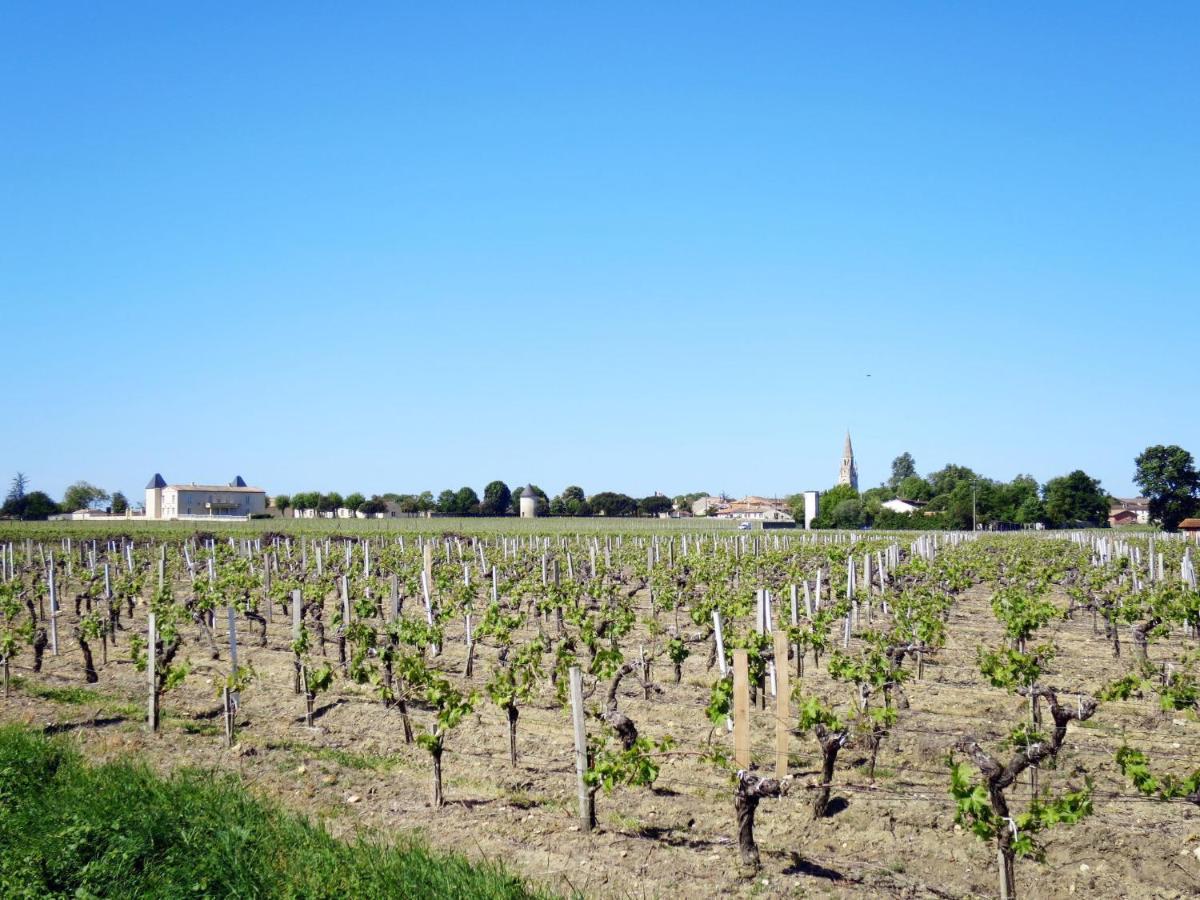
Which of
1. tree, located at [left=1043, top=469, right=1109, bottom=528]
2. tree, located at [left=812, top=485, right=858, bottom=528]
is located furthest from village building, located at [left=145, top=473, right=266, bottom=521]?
tree, located at [left=1043, top=469, right=1109, bottom=528]

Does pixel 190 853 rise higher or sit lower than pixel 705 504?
lower

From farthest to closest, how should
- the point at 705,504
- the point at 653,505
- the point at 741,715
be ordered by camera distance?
Result: the point at 705,504
the point at 653,505
the point at 741,715

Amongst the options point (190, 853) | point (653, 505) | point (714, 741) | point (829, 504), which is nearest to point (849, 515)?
point (829, 504)

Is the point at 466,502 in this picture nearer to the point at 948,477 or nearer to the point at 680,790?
the point at 948,477

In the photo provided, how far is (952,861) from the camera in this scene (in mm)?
7289

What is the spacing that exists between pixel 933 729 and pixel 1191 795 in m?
4.26

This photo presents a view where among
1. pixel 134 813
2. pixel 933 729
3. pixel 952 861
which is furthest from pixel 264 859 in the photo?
pixel 933 729

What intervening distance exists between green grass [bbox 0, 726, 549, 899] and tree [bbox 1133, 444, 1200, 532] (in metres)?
91.0

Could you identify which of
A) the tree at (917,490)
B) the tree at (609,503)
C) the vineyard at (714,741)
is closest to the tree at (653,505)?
the tree at (609,503)

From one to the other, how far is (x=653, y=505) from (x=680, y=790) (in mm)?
118318

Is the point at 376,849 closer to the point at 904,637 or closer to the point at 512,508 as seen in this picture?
the point at 904,637

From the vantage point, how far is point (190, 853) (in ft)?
23.8

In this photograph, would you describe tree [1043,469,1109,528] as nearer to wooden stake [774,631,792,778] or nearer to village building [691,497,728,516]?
village building [691,497,728,516]

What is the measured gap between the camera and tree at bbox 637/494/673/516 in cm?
12390
